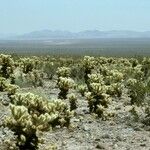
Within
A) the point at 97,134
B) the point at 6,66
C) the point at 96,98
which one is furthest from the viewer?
the point at 6,66

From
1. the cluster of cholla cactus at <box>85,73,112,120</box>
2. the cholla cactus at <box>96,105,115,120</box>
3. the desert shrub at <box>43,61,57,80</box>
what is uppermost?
the cluster of cholla cactus at <box>85,73,112,120</box>

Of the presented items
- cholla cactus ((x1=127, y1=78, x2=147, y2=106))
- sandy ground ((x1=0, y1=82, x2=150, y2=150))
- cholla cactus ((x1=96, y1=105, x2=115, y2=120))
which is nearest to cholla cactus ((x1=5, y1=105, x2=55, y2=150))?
sandy ground ((x1=0, y1=82, x2=150, y2=150))

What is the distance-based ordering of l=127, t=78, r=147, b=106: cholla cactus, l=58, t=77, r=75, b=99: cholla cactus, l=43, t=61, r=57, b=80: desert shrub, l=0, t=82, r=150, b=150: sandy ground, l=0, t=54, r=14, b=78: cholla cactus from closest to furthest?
l=0, t=82, r=150, b=150: sandy ground → l=127, t=78, r=147, b=106: cholla cactus → l=58, t=77, r=75, b=99: cholla cactus → l=0, t=54, r=14, b=78: cholla cactus → l=43, t=61, r=57, b=80: desert shrub

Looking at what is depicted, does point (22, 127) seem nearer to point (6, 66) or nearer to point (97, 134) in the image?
point (97, 134)

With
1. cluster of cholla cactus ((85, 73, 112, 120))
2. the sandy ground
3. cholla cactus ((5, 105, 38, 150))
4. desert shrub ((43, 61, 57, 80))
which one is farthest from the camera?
desert shrub ((43, 61, 57, 80))

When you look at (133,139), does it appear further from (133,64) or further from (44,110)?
(133,64)

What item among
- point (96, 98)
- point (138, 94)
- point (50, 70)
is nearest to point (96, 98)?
point (96, 98)

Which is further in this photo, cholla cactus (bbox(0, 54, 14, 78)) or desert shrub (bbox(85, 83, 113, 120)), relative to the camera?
cholla cactus (bbox(0, 54, 14, 78))

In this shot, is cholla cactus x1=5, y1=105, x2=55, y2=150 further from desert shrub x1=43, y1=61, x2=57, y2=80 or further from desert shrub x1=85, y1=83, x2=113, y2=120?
desert shrub x1=43, y1=61, x2=57, y2=80

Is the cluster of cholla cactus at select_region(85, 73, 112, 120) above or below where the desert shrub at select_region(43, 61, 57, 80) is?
above

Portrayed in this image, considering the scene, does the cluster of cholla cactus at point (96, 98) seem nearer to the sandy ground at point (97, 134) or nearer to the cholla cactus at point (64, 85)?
the sandy ground at point (97, 134)

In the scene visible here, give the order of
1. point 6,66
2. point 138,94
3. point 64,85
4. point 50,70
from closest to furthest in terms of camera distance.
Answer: point 138,94, point 64,85, point 6,66, point 50,70

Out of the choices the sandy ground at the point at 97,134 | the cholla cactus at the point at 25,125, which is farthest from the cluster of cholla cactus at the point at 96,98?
the cholla cactus at the point at 25,125

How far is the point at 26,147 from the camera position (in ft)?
29.8
